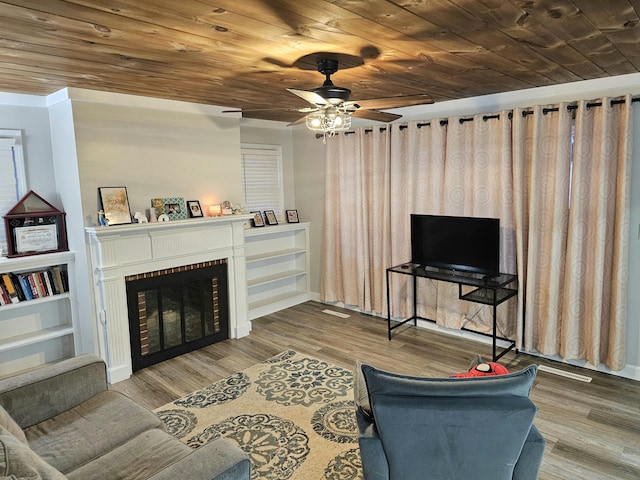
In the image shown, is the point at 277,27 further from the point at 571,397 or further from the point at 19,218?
the point at 571,397

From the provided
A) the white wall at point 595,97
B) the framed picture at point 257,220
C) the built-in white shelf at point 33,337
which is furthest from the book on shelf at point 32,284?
the white wall at point 595,97

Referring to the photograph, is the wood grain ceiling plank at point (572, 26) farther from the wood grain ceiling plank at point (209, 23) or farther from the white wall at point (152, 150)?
the white wall at point (152, 150)

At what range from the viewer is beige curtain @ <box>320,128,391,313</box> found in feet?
16.5

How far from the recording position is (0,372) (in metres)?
3.65

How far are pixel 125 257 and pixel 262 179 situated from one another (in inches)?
91.1

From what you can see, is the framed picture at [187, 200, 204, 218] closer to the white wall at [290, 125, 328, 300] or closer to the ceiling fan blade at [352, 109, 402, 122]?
the white wall at [290, 125, 328, 300]

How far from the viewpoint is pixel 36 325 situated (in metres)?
3.84

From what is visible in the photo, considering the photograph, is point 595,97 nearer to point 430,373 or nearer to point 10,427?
point 430,373

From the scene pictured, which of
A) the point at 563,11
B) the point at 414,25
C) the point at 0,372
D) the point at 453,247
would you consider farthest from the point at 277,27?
the point at 0,372

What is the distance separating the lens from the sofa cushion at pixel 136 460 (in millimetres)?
1871

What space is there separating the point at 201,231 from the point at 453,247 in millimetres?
2535

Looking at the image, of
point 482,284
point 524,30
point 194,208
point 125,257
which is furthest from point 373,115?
point 125,257

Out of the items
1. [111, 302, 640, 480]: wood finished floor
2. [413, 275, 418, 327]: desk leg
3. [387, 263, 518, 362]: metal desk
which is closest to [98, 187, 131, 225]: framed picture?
[111, 302, 640, 480]: wood finished floor

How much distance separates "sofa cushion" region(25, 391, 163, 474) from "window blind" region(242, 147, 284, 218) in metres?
3.38
